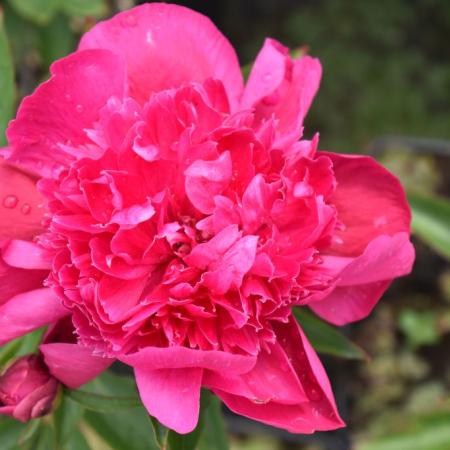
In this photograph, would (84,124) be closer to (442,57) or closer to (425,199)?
(425,199)

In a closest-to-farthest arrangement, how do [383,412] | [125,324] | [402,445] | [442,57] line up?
[125,324] < [402,445] < [383,412] < [442,57]

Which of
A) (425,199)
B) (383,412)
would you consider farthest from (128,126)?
(383,412)

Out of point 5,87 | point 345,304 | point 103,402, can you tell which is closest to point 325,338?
point 345,304

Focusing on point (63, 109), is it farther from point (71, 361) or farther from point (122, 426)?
point (122, 426)

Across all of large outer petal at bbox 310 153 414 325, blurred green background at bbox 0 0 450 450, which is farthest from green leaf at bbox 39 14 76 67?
large outer petal at bbox 310 153 414 325

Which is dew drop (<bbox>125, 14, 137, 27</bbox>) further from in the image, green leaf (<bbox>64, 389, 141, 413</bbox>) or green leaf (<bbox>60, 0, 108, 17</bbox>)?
green leaf (<bbox>60, 0, 108, 17</bbox>)

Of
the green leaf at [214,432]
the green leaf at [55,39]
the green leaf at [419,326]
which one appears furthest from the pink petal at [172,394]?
the green leaf at [419,326]

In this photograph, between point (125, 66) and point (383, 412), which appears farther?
point (383, 412)
